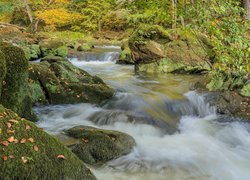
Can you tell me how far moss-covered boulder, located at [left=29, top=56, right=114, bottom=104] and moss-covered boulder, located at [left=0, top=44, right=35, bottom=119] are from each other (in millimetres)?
1590

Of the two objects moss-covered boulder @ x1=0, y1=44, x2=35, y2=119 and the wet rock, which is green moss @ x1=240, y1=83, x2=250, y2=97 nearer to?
the wet rock

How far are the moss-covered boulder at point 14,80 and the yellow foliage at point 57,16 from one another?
2286 centimetres

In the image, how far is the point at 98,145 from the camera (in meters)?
5.20

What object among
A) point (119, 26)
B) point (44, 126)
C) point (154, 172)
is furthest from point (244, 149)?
point (119, 26)

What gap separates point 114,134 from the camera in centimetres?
558

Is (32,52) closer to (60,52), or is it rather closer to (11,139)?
(60,52)

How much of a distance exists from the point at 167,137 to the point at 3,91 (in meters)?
3.34

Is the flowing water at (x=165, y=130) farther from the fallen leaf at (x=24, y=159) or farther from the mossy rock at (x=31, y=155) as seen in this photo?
the fallen leaf at (x=24, y=159)

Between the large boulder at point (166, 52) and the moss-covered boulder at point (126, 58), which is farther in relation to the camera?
the moss-covered boulder at point (126, 58)

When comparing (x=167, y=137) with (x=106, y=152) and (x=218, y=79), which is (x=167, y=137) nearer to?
(x=106, y=152)

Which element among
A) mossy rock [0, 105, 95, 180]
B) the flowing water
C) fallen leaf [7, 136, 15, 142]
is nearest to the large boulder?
the flowing water

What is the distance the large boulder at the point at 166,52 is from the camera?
12938mm

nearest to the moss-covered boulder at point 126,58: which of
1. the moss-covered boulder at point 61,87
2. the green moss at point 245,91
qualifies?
the moss-covered boulder at point 61,87

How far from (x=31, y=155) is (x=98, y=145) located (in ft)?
6.36
